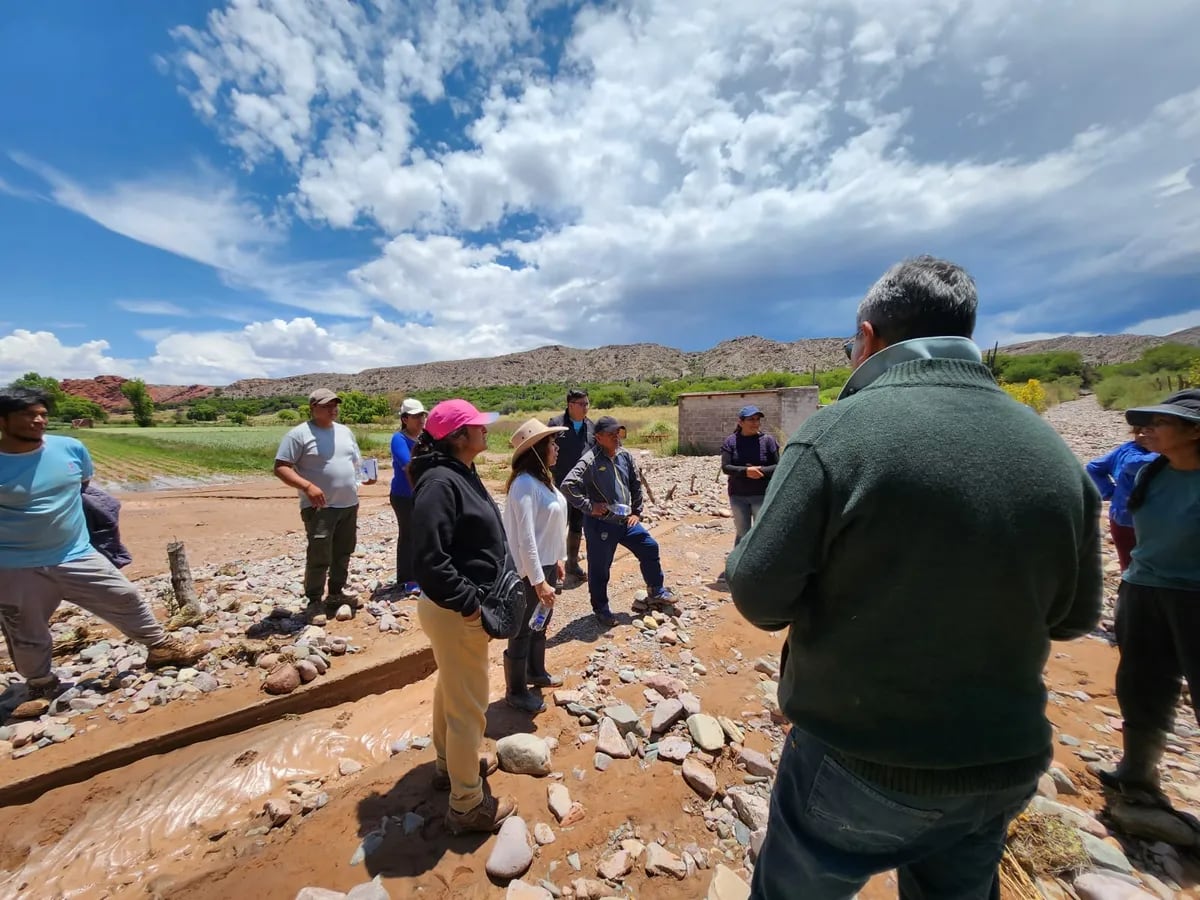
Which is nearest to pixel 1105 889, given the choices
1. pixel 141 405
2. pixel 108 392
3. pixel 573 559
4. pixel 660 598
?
pixel 660 598

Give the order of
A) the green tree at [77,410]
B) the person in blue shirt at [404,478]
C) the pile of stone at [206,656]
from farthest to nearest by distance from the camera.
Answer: the green tree at [77,410] < the person in blue shirt at [404,478] < the pile of stone at [206,656]

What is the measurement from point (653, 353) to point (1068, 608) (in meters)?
104

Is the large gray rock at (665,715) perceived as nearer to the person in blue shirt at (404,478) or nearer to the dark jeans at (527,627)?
the dark jeans at (527,627)

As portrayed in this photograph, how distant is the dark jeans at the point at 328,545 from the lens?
484 cm

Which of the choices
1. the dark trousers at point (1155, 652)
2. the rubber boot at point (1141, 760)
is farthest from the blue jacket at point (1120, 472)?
the rubber boot at point (1141, 760)

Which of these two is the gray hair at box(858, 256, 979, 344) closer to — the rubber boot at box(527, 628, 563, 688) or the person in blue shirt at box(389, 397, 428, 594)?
the rubber boot at box(527, 628, 563, 688)

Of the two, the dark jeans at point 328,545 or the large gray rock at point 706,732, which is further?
the dark jeans at point 328,545

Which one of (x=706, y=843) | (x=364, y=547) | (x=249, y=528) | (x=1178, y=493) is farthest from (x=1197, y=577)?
(x=249, y=528)

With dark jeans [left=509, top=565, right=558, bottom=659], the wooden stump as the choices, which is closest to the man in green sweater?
dark jeans [left=509, top=565, right=558, bottom=659]

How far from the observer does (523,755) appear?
117 inches

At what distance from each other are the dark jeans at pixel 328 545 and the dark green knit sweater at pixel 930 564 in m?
4.74

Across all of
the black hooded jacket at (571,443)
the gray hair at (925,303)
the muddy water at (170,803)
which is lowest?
the muddy water at (170,803)

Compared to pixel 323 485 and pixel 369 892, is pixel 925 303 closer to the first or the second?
pixel 369 892

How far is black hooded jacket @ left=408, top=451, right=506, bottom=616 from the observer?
7.32 feet
